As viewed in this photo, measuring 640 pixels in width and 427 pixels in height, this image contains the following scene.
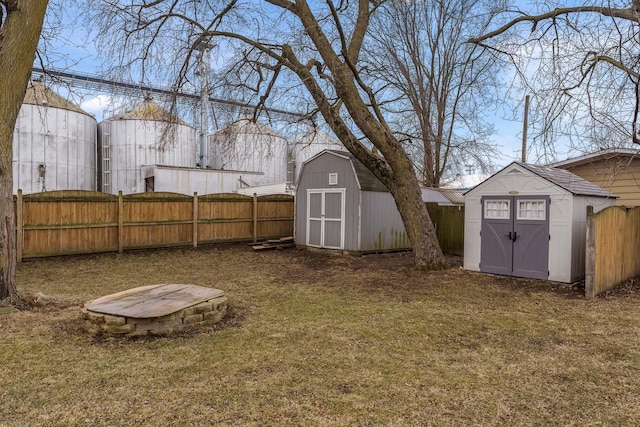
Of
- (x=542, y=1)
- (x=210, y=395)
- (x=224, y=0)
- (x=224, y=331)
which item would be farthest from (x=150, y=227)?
(x=542, y=1)

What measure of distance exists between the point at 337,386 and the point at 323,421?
1.76 ft

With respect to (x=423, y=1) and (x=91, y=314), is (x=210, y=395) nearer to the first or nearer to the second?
(x=91, y=314)

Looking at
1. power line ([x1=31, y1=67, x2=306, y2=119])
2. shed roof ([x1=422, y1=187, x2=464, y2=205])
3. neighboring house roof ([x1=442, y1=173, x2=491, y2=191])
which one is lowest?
shed roof ([x1=422, y1=187, x2=464, y2=205])

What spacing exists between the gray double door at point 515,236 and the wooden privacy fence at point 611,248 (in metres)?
0.93

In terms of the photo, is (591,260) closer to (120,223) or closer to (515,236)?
(515,236)

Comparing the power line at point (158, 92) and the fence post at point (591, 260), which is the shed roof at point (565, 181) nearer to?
the fence post at point (591, 260)

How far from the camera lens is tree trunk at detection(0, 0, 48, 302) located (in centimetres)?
502

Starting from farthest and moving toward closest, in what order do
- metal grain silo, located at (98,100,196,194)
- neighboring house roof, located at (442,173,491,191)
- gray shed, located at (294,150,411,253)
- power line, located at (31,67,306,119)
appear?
neighboring house roof, located at (442,173,491,191) < metal grain silo, located at (98,100,196,194) < gray shed, located at (294,150,411,253) < power line, located at (31,67,306,119)

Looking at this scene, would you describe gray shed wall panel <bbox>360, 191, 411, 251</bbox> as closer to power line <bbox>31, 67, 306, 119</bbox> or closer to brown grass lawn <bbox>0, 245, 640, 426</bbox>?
power line <bbox>31, 67, 306, 119</bbox>

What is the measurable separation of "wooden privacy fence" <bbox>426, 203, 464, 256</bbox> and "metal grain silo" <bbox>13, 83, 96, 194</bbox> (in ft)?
44.0

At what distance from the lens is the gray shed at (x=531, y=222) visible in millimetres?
7242

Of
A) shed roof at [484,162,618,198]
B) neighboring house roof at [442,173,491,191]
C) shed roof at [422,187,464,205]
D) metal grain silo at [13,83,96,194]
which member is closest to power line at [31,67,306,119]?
metal grain silo at [13,83,96,194]

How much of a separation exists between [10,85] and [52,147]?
1286 centimetres

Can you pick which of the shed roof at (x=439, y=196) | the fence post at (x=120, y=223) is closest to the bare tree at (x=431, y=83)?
the shed roof at (x=439, y=196)
